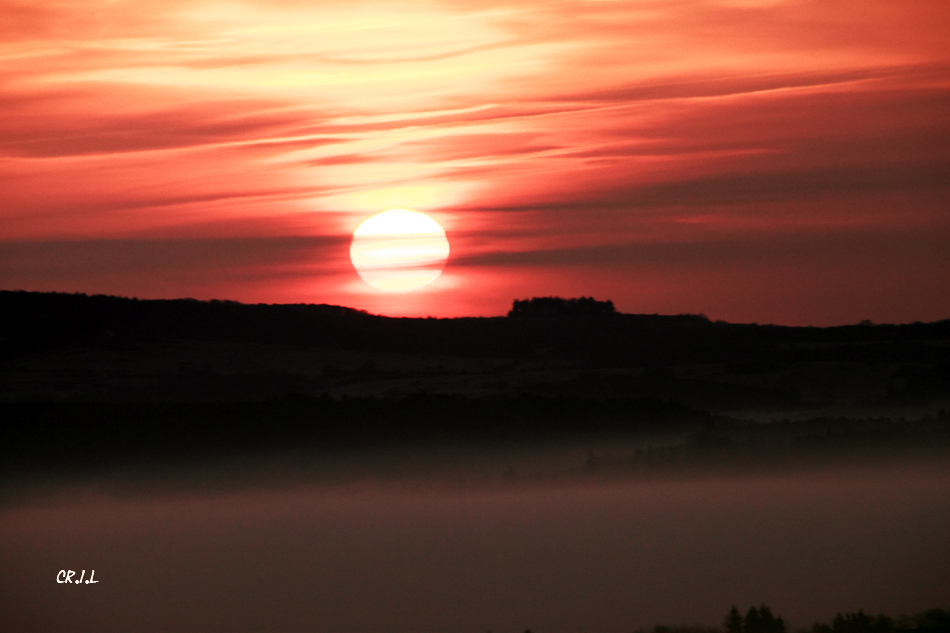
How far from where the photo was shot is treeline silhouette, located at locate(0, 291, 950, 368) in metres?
40.8

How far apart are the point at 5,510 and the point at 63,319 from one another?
54.9 feet

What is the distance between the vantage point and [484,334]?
148 feet

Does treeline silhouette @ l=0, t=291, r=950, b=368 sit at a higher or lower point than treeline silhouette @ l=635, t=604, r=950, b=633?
higher

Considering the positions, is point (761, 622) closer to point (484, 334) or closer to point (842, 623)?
point (842, 623)

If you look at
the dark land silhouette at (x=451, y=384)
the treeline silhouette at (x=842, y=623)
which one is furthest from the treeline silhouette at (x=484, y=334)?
the treeline silhouette at (x=842, y=623)

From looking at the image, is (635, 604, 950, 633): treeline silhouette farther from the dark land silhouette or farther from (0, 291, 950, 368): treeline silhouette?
(0, 291, 950, 368): treeline silhouette

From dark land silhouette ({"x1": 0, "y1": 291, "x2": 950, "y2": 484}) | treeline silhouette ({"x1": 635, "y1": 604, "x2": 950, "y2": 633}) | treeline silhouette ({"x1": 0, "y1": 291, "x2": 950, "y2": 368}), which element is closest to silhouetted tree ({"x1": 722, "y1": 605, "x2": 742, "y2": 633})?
treeline silhouette ({"x1": 635, "y1": 604, "x2": 950, "y2": 633})

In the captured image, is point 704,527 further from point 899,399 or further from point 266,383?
point 266,383

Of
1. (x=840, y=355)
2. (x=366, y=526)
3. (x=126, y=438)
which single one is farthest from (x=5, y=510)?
(x=840, y=355)

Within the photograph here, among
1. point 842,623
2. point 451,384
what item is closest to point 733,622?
point 842,623

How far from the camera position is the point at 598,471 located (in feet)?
92.6

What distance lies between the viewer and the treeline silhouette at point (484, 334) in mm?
40781

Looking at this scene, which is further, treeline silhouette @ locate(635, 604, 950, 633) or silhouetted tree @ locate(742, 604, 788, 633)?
silhouetted tree @ locate(742, 604, 788, 633)

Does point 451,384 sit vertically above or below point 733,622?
above
